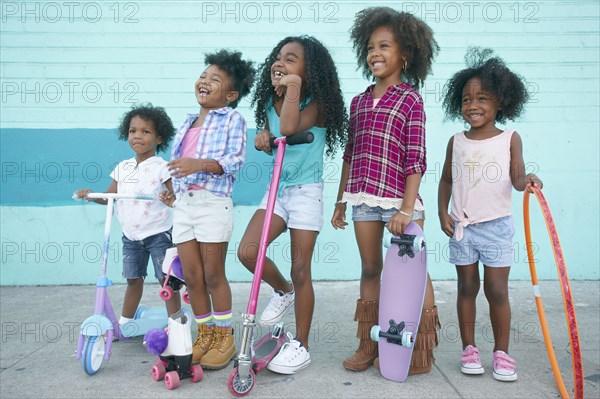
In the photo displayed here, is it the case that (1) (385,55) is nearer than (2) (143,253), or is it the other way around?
(1) (385,55)

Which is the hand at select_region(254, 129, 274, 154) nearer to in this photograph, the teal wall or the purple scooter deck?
the purple scooter deck

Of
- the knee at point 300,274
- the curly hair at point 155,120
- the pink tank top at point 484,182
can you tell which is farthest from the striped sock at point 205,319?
the pink tank top at point 484,182

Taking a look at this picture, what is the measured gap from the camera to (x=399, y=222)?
2.65 m

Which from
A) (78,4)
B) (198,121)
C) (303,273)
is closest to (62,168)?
(78,4)

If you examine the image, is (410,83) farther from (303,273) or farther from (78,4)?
(78,4)

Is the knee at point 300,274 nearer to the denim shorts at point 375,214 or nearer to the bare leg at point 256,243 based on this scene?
the bare leg at point 256,243

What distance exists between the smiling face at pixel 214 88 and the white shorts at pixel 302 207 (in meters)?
0.64

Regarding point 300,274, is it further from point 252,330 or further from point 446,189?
point 446,189

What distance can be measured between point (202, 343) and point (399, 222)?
118 cm

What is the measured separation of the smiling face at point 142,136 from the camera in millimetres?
3432

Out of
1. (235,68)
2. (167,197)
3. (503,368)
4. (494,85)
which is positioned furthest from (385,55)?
(503,368)

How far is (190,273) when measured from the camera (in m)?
2.92

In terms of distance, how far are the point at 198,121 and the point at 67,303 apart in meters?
2.06

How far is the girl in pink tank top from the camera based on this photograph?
2.78 metres
